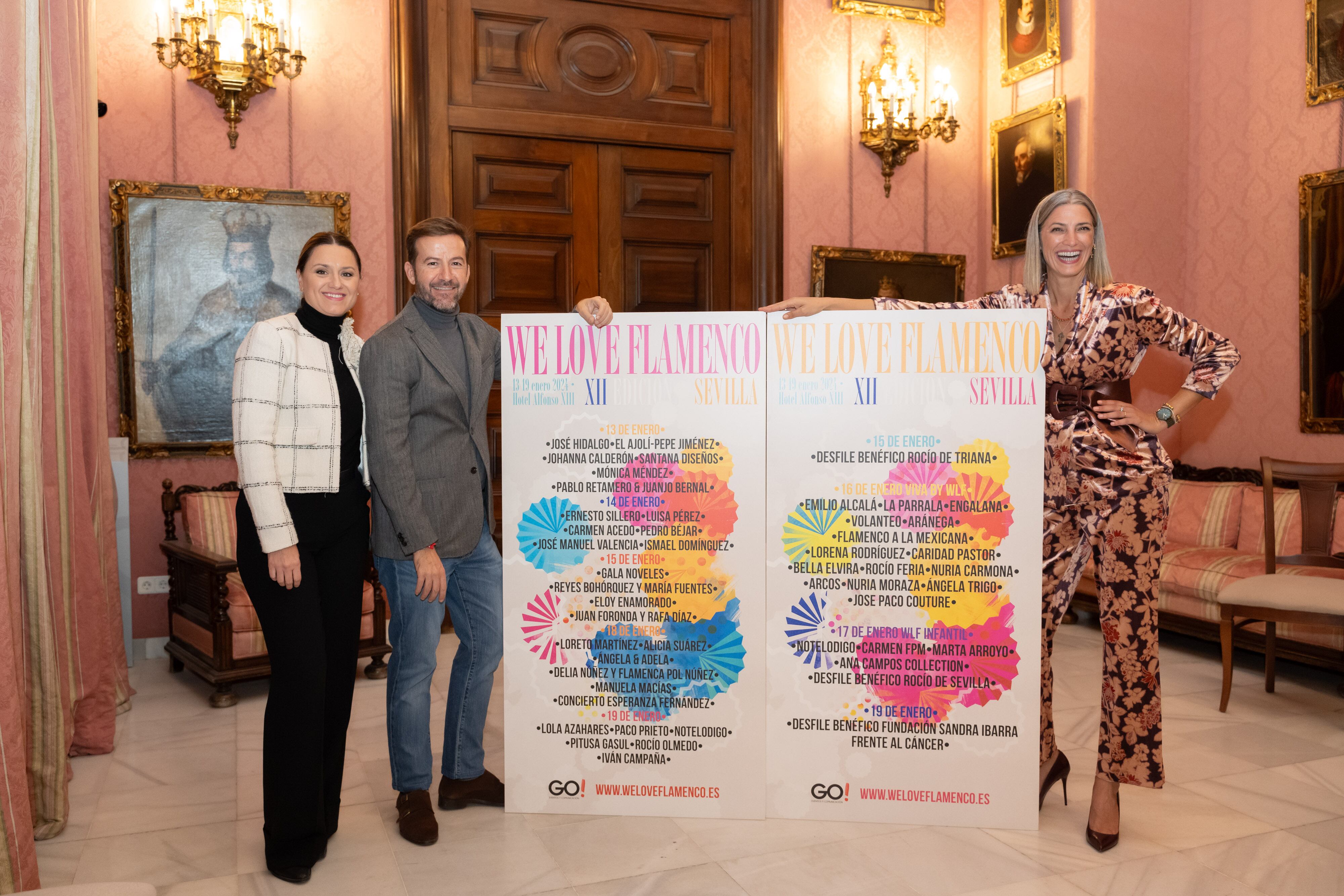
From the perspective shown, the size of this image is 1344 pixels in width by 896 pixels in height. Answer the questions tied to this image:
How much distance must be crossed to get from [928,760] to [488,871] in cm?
125

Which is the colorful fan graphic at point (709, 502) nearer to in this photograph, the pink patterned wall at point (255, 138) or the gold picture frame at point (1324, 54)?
the pink patterned wall at point (255, 138)

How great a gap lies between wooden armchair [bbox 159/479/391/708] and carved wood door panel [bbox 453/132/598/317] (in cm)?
170

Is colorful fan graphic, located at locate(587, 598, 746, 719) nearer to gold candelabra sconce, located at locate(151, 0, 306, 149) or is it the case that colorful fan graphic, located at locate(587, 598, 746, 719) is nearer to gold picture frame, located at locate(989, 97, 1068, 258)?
gold candelabra sconce, located at locate(151, 0, 306, 149)

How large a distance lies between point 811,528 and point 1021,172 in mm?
4095

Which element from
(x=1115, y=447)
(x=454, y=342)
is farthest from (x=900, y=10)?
(x=454, y=342)

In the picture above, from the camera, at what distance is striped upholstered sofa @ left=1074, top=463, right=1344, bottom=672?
428cm

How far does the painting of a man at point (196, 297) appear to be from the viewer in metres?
4.78

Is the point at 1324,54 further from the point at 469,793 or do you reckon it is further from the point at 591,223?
the point at 469,793

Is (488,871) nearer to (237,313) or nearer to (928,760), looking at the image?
(928,760)

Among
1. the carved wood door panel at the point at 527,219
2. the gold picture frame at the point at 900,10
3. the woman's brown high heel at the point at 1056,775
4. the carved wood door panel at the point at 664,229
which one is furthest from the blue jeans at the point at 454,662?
the gold picture frame at the point at 900,10

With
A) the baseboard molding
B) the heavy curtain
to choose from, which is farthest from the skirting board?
the heavy curtain

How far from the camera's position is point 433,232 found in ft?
8.62

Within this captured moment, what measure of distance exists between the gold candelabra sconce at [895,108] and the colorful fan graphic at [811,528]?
3.83m

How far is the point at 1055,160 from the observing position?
5625 millimetres
